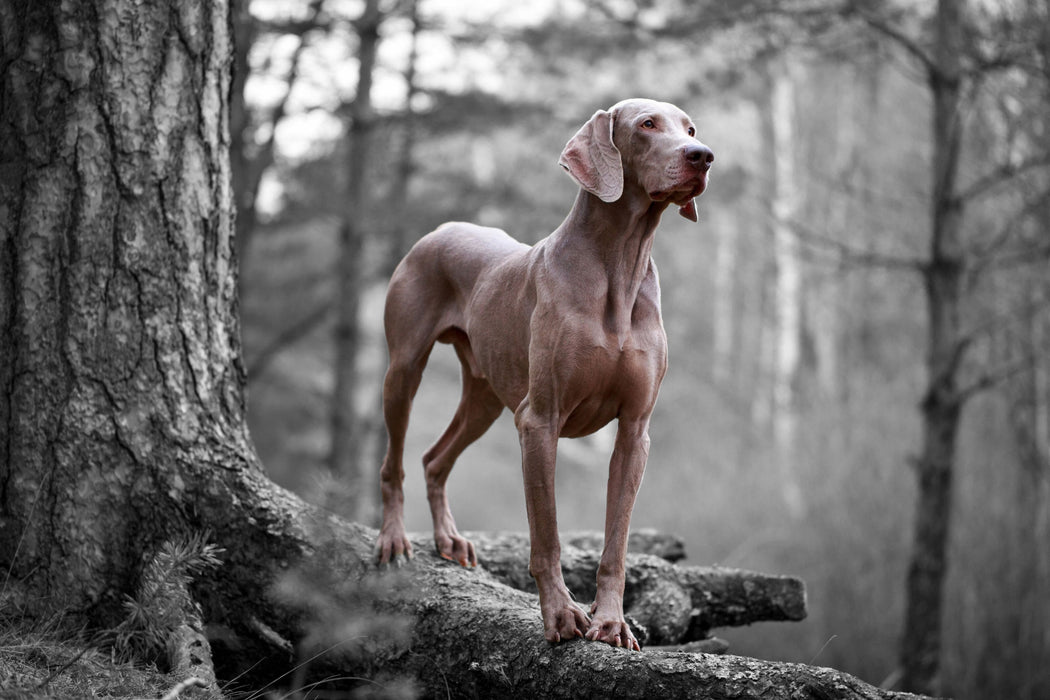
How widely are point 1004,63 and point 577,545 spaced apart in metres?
4.90

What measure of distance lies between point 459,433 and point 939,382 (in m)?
5.15

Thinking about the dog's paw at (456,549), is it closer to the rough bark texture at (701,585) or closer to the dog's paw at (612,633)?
the rough bark texture at (701,585)

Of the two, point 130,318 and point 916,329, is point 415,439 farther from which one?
point 130,318

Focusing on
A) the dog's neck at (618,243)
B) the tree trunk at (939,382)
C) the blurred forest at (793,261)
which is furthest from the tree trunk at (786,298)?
the dog's neck at (618,243)

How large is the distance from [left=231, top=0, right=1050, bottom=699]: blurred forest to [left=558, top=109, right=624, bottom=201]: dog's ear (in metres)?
1.32

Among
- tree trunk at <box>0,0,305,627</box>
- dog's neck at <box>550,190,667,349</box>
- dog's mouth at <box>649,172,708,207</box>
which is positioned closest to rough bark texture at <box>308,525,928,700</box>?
tree trunk at <box>0,0,305,627</box>

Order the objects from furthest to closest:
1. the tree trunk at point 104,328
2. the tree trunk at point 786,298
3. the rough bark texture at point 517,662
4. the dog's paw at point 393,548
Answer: the tree trunk at point 786,298 < the dog's paw at point 393,548 < the tree trunk at point 104,328 < the rough bark texture at point 517,662

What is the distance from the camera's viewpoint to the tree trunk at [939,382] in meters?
7.64

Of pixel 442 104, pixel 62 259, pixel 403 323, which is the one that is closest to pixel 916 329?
pixel 442 104

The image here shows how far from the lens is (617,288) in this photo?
3.22 metres

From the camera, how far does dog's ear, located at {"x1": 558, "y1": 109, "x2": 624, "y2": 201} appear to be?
3.10 m

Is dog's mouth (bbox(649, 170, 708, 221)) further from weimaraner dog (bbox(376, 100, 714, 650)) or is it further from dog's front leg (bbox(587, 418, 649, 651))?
dog's front leg (bbox(587, 418, 649, 651))

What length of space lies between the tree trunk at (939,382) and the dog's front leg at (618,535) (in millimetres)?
5158

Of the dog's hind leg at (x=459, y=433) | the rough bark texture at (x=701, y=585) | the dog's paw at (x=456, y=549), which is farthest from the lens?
the rough bark texture at (x=701, y=585)
